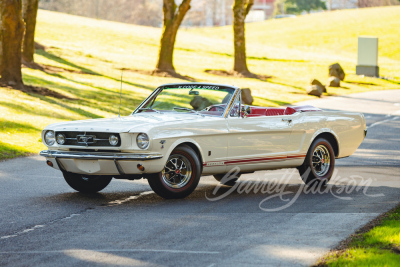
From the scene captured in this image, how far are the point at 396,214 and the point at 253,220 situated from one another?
1.69m

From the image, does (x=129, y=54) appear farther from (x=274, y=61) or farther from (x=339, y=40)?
(x=339, y=40)

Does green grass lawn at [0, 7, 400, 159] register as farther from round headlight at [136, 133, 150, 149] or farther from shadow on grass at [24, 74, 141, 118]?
round headlight at [136, 133, 150, 149]

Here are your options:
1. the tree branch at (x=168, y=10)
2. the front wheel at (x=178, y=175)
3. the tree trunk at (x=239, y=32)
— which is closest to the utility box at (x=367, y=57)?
the tree trunk at (x=239, y=32)

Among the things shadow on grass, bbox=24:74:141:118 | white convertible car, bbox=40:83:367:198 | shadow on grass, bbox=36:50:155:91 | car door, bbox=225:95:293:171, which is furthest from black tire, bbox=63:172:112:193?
shadow on grass, bbox=36:50:155:91

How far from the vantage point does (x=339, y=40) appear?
237 ft

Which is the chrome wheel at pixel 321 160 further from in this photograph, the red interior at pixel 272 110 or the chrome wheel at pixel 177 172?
the chrome wheel at pixel 177 172

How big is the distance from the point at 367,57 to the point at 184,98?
33870mm

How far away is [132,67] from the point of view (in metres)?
35.4

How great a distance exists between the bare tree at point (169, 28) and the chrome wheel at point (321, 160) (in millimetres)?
21731

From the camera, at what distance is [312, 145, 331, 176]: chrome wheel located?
10.2m

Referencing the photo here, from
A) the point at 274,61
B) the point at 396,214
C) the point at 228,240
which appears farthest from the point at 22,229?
the point at 274,61

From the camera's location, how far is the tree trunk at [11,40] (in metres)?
20.3

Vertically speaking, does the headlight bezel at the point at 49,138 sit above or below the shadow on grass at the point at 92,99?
above

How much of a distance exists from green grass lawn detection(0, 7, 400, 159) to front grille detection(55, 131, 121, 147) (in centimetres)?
476
